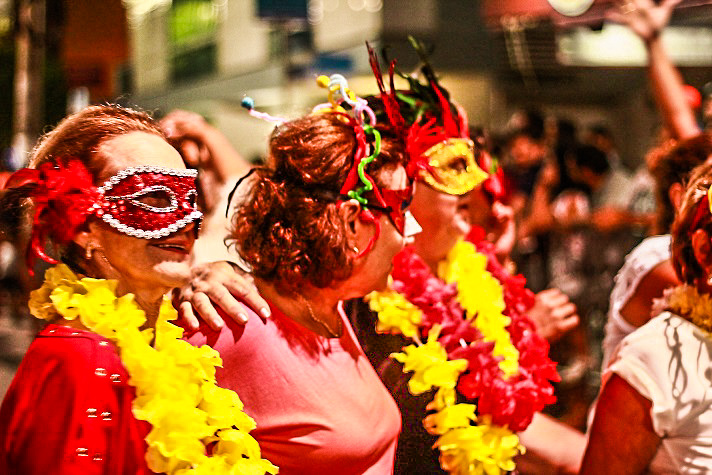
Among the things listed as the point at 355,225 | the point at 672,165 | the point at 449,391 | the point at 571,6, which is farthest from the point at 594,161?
the point at 355,225

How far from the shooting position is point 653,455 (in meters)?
2.09

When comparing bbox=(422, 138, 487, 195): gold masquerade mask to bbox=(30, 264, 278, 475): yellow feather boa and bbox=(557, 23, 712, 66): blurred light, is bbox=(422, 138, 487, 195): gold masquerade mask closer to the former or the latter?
bbox=(30, 264, 278, 475): yellow feather boa

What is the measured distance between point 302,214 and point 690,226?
0.97 m

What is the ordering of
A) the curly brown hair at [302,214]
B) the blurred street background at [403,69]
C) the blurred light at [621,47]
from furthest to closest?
the blurred light at [621,47]
the blurred street background at [403,69]
the curly brown hair at [302,214]

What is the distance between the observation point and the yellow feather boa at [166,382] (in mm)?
1517

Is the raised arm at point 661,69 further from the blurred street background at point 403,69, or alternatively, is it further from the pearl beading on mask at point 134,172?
the pearl beading on mask at point 134,172

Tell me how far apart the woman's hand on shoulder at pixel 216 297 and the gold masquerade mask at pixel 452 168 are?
69cm

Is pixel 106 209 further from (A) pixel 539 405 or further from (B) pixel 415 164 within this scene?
(A) pixel 539 405

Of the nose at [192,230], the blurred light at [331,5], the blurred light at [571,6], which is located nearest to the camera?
the nose at [192,230]

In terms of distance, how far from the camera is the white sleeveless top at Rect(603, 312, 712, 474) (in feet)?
6.68

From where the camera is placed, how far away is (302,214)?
1.95m

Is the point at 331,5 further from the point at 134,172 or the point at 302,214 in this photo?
the point at 134,172

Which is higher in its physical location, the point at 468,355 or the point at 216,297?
the point at 216,297

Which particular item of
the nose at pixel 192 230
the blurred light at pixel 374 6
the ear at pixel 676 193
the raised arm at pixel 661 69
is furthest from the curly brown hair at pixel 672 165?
the blurred light at pixel 374 6
